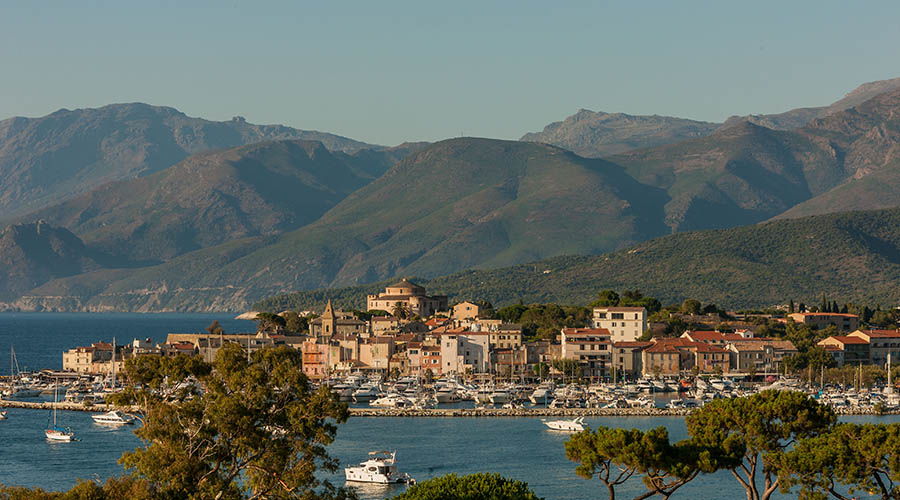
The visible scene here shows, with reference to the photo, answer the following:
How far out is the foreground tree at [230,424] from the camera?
39.6 m

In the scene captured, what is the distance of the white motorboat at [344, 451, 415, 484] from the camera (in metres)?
76.1

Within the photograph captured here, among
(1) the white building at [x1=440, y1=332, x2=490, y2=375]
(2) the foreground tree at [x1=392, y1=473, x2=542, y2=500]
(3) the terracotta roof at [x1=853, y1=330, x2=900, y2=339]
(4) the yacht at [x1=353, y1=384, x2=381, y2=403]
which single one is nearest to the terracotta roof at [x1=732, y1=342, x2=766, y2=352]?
(3) the terracotta roof at [x1=853, y1=330, x2=900, y2=339]

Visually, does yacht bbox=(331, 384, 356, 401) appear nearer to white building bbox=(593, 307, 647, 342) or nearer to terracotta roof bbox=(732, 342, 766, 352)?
white building bbox=(593, 307, 647, 342)

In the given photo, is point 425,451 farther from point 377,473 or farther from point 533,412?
point 533,412

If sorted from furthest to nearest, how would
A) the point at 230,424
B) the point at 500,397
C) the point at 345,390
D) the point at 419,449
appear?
the point at 345,390, the point at 500,397, the point at 419,449, the point at 230,424

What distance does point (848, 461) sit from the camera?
147 ft

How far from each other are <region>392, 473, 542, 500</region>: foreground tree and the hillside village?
3860 inches

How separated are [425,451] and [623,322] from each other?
7466cm

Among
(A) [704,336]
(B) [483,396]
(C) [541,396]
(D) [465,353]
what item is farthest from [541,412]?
(A) [704,336]

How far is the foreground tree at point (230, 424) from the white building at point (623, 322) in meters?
118

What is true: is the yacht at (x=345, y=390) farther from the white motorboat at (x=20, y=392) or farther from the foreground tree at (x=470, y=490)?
the foreground tree at (x=470, y=490)

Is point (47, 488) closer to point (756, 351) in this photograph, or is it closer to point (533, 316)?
point (756, 351)

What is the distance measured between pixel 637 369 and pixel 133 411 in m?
107

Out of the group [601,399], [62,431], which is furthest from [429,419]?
[62,431]
